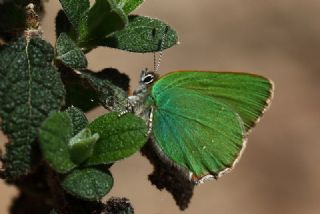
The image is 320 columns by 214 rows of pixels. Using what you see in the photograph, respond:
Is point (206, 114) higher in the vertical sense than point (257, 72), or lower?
higher

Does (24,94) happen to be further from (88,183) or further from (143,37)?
(143,37)

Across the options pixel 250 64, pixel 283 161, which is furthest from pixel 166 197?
pixel 250 64

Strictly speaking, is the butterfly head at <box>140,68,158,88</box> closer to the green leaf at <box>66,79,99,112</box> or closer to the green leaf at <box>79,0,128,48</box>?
the green leaf at <box>66,79,99,112</box>

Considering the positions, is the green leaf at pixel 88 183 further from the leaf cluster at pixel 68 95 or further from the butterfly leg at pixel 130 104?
the butterfly leg at pixel 130 104

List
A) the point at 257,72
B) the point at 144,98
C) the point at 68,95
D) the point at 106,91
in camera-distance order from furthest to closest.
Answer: the point at 257,72
the point at 144,98
the point at 68,95
the point at 106,91

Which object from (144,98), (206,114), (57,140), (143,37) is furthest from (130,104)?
(57,140)

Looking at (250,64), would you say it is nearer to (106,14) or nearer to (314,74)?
(314,74)

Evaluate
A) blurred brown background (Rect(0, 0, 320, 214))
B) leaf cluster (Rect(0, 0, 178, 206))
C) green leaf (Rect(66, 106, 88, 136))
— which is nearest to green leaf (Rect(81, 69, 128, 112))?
leaf cluster (Rect(0, 0, 178, 206))
